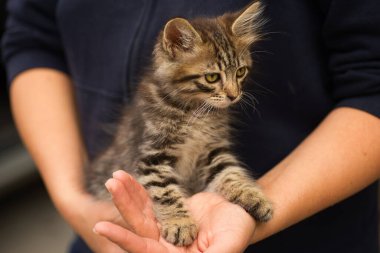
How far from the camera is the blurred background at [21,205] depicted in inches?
110

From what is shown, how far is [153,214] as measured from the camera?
3.51ft

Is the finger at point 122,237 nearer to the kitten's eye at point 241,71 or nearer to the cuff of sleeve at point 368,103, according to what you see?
the kitten's eye at point 241,71

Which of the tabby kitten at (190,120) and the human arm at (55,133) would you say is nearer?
the tabby kitten at (190,120)

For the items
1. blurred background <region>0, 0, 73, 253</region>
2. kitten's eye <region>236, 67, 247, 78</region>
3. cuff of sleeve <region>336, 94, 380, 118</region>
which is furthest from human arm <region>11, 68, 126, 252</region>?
blurred background <region>0, 0, 73, 253</region>

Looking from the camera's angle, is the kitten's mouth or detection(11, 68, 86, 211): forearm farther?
detection(11, 68, 86, 211): forearm

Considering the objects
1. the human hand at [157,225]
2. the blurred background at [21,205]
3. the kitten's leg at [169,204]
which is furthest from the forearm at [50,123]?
the blurred background at [21,205]

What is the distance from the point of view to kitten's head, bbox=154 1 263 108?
1.09 m

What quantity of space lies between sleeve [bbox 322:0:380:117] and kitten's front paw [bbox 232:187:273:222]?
307 mm

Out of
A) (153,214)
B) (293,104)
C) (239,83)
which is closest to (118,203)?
(153,214)

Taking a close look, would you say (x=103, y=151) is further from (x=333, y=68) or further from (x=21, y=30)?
(x=333, y=68)

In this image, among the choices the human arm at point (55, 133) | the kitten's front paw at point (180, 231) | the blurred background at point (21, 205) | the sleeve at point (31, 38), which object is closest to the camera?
the kitten's front paw at point (180, 231)

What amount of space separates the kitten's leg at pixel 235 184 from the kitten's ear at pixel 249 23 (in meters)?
0.31

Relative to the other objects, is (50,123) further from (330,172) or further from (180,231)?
(330,172)

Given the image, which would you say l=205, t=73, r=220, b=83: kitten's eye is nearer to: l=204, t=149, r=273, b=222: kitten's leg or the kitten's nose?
the kitten's nose
